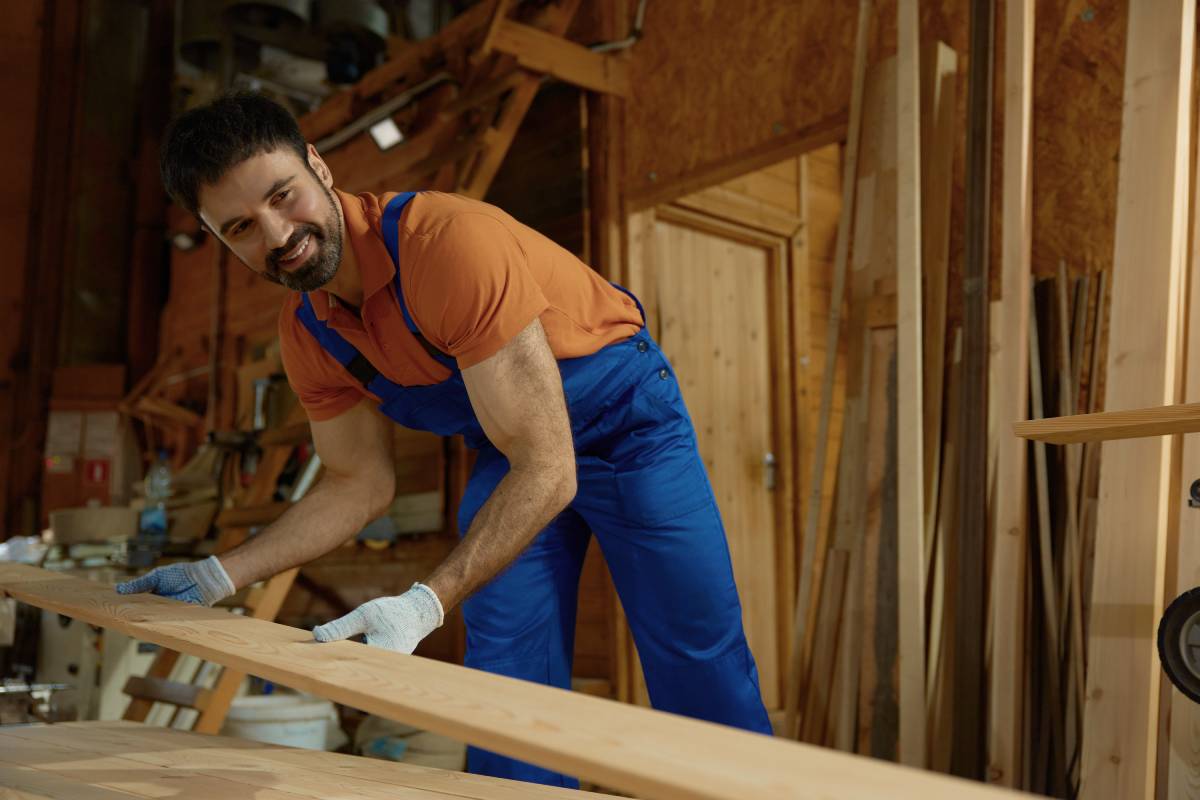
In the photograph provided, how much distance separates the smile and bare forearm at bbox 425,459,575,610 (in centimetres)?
56

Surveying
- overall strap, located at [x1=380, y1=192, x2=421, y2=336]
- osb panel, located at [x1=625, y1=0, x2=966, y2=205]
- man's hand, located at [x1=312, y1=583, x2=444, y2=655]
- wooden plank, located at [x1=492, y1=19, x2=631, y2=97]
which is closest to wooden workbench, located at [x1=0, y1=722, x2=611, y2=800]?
man's hand, located at [x1=312, y1=583, x2=444, y2=655]

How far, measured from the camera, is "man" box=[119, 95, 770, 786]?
177 centimetres

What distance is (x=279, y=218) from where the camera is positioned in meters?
1.88

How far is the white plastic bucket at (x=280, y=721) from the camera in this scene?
3.60 m

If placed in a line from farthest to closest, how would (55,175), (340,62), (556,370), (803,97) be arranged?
(55,175) < (340,62) < (803,97) < (556,370)

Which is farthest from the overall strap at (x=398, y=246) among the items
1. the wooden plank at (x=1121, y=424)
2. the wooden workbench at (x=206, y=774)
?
the wooden plank at (x=1121, y=424)

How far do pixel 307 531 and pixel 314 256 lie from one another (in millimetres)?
601

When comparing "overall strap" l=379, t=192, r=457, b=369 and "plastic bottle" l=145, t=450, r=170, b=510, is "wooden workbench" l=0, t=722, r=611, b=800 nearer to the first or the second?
"overall strap" l=379, t=192, r=457, b=369

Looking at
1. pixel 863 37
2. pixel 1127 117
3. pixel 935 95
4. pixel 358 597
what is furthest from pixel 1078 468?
pixel 358 597

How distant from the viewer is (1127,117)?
235 centimetres

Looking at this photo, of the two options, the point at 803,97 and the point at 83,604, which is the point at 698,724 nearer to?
the point at 83,604

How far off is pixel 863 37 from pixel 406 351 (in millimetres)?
2083

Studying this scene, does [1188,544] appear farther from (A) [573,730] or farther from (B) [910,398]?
(A) [573,730]

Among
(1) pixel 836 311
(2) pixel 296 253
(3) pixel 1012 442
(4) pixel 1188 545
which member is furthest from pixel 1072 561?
(2) pixel 296 253
